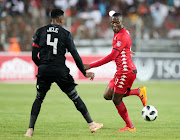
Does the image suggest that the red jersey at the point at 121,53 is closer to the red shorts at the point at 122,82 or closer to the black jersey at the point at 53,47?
the red shorts at the point at 122,82

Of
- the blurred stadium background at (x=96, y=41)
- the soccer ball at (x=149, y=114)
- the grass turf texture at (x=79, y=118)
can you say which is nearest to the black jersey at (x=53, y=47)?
the grass turf texture at (x=79, y=118)

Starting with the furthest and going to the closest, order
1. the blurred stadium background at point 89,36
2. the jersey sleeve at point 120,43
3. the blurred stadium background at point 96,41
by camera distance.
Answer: the blurred stadium background at point 89,36
the blurred stadium background at point 96,41
the jersey sleeve at point 120,43

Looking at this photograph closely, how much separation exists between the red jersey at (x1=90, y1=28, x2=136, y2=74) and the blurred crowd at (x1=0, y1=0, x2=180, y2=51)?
14041 mm

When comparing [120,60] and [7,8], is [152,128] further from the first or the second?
[7,8]

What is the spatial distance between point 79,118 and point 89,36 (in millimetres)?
12656

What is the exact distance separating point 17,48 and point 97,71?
419 centimetres

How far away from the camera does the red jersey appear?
872 centimetres

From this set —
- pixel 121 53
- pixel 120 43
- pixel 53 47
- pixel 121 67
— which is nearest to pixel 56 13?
pixel 53 47

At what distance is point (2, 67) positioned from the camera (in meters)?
22.1

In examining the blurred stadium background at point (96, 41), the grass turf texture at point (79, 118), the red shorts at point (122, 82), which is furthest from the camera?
the blurred stadium background at point (96, 41)

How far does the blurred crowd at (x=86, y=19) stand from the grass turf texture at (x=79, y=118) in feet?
16.3

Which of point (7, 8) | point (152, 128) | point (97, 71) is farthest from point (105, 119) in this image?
point (7, 8)

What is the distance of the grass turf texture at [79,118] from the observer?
325 inches

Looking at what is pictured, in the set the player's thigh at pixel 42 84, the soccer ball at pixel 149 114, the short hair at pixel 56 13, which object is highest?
the short hair at pixel 56 13
